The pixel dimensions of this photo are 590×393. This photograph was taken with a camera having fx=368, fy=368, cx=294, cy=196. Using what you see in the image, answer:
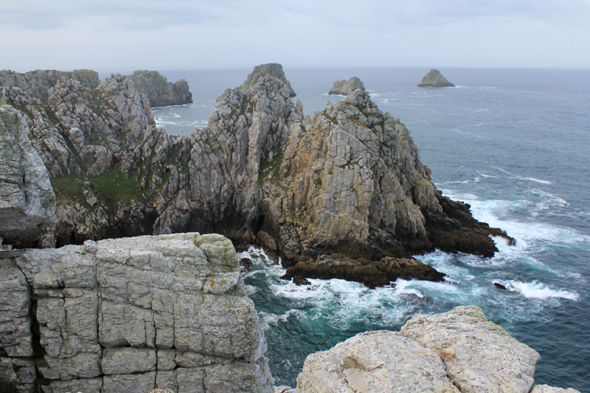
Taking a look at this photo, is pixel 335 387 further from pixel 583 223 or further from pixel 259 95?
pixel 583 223

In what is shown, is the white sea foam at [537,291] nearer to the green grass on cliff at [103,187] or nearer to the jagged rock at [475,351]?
the jagged rock at [475,351]

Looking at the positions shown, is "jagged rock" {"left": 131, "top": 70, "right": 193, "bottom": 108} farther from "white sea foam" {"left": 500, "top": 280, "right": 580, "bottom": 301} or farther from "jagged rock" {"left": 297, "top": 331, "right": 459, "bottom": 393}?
"jagged rock" {"left": 297, "top": 331, "right": 459, "bottom": 393}

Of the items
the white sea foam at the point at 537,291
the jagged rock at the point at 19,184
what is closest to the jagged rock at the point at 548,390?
the jagged rock at the point at 19,184

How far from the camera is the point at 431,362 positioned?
11.7 meters

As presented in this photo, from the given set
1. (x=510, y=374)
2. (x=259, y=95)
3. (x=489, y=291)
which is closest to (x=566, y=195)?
(x=489, y=291)

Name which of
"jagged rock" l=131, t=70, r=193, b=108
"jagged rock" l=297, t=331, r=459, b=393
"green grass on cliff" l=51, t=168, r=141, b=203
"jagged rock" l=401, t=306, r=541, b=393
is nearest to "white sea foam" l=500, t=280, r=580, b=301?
"jagged rock" l=401, t=306, r=541, b=393

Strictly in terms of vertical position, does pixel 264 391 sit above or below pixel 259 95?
below

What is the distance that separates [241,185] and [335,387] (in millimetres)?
46803

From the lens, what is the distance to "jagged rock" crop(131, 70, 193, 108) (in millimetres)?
149500

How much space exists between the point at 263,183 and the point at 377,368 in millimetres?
45707

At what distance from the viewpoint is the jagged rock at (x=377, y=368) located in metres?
11.0

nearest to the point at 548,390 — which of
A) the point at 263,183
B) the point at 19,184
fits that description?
the point at 19,184

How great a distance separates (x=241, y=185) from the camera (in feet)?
186

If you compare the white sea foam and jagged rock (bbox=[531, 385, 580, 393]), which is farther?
the white sea foam
